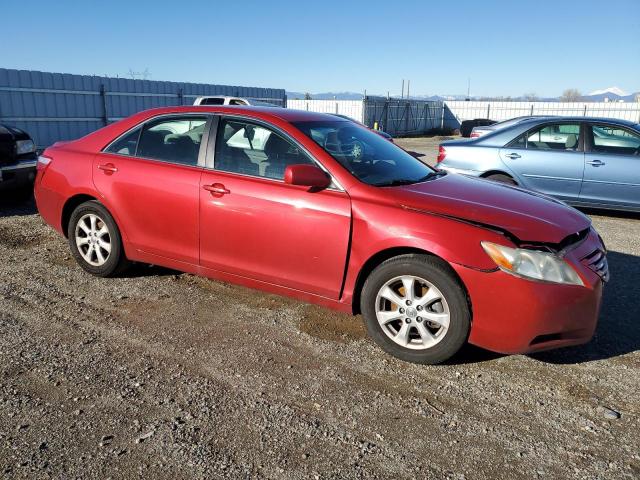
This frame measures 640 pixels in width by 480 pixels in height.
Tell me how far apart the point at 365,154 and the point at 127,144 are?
6.87ft

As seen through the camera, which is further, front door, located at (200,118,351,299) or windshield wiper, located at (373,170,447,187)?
windshield wiper, located at (373,170,447,187)

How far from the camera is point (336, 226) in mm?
3662

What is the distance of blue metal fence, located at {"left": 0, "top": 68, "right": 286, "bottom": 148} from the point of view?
14820 millimetres

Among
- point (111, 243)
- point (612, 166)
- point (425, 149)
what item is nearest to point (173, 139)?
point (111, 243)

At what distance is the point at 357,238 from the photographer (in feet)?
11.9

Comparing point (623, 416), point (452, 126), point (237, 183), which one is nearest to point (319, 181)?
point (237, 183)

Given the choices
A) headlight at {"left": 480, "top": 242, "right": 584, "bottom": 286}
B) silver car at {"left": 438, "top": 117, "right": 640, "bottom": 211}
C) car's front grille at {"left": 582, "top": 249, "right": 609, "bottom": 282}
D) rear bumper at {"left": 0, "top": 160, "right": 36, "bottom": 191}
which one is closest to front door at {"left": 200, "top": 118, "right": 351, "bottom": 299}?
headlight at {"left": 480, "top": 242, "right": 584, "bottom": 286}

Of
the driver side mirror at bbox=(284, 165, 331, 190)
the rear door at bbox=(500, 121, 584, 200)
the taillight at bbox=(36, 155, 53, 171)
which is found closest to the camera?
the driver side mirror at bbox=(284, 165, 331, 190)

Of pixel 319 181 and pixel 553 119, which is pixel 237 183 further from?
pixel 553 119

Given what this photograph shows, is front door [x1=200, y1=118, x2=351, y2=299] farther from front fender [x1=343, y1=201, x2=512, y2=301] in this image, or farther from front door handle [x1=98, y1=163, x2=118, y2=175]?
front door handle [x1=98, y1=163, x2=118, y2=175]

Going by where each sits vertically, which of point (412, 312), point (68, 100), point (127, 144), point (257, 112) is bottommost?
point (412, 312)

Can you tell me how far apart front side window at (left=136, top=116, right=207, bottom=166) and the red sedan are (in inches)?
0.5

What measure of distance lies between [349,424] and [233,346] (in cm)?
116

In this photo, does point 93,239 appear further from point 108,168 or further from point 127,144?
point 127,144
